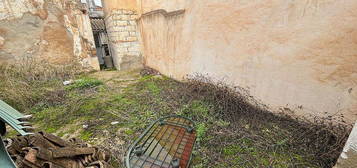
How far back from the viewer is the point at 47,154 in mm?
1139

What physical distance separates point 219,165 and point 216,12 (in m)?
2.60

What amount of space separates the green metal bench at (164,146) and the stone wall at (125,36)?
4882 mm

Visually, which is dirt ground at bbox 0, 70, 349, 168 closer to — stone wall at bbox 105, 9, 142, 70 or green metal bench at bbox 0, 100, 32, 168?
green metal bench at bbox 0, 100, 32, 168

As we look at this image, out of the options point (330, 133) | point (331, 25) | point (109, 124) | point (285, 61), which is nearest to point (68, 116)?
point (109, 124)

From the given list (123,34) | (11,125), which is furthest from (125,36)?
(11,125)

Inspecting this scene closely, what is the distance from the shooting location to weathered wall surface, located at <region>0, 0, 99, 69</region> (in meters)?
4.12

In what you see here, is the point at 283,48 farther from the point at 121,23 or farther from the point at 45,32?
the point at 45,32

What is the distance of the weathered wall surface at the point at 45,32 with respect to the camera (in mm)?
4121

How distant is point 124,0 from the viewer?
5652mm

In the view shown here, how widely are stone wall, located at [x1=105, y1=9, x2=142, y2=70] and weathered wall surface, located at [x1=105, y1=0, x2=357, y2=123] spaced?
3418 millimetres

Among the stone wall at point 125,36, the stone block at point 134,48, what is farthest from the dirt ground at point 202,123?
the stone block at point 134,48

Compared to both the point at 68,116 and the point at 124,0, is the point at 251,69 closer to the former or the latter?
the point at 68,116

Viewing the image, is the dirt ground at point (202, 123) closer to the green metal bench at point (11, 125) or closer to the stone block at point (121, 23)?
the green metal bench at point (11, 125)

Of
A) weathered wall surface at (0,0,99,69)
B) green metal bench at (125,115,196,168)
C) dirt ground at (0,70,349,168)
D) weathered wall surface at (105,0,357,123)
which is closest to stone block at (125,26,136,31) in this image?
weathered wall surface at (0,0,99,69)
